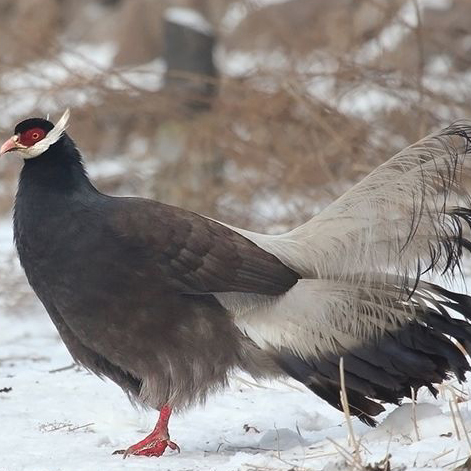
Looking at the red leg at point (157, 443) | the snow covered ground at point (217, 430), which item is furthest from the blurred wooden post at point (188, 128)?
the red leg at point (157, 443)

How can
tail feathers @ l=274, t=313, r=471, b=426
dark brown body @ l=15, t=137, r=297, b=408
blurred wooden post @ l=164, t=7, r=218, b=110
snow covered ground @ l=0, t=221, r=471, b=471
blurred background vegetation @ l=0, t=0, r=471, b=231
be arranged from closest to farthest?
snow covered ground @ l=0, t=221, r=471, b=471
tail feathers @ l=274, t=313, r=471, b=426
dark brown body @ l=15, t=137, r=297, b=408
blurred background vegetation @ l=0, t=0, r=471, b=231
blurred wooden post @ l=164, t=7, r=218, b=110

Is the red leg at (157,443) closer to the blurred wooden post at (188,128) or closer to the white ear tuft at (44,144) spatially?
the white ear tuft at (44,144)

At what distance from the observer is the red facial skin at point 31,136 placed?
5164mm

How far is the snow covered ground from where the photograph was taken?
4.21 meters

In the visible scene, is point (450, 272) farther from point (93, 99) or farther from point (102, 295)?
point (93, 99)

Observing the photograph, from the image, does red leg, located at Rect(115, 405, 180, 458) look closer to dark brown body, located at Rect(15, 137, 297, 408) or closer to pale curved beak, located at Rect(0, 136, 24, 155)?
dark brown body, located at Rect(15, 137, 297, 408)

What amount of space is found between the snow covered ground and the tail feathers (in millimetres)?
111

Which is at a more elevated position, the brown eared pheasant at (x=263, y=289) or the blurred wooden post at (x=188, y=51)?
the blurred wooden post at (x=188, y=51)

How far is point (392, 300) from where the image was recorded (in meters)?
4.79

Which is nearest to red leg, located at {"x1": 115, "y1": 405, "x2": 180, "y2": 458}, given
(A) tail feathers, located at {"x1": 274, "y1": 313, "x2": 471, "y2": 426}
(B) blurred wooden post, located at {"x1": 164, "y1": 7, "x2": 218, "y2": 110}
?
(A) tail feathers, located at {"x1": 274, "y1": 313, "x2": 471, "y2": 426}

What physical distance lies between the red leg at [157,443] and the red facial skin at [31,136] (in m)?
1.37

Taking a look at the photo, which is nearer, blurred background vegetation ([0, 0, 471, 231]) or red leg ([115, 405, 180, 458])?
red leg ([115, 405, 180, 458])

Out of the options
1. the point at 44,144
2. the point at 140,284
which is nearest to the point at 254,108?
the point at 44,144

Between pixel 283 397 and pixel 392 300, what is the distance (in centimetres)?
124
